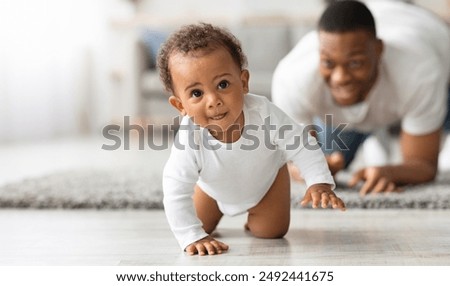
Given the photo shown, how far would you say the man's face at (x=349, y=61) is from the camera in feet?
5.21

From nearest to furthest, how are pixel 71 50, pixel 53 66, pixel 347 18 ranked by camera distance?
pixel 347 18, pixel 53 66, pixel 71 50

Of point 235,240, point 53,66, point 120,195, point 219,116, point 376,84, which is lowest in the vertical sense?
point 53,66

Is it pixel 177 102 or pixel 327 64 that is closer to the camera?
pixel 177 102

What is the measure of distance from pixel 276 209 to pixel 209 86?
0.29 meters

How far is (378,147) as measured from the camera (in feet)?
7.55

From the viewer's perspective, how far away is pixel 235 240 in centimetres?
126

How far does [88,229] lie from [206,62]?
48 centimetres

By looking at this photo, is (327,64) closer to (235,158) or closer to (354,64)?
(354,64)

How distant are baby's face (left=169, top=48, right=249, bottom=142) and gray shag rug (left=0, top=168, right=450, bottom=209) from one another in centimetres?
55

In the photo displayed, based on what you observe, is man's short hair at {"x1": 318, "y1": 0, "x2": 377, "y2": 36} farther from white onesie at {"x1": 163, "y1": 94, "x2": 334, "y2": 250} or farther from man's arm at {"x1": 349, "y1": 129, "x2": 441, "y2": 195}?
white onesie at {"x1": 163, "y1": 94, "x2": 334, "y2": 250}

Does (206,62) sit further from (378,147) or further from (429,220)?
(378,147)

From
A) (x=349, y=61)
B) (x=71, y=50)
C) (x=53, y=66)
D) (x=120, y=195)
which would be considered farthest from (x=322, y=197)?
(x=71, y=50)

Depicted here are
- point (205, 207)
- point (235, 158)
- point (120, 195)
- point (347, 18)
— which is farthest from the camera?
point (120, 195)

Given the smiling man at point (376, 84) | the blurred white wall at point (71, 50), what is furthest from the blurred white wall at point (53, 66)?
the smiling man at point (376, 84)
